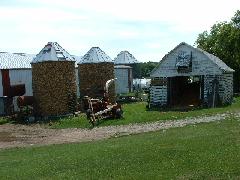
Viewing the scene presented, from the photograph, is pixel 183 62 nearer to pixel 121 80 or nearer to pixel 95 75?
pixel 95 75

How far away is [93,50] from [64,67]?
6461 mm

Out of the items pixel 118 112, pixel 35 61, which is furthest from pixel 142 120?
pixel 35 61

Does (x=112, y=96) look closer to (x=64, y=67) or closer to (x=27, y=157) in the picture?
(x=64, y=67)

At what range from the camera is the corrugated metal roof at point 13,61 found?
43188mm

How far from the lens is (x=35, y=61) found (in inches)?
1374

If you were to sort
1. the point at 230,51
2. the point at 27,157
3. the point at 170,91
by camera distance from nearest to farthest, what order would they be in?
the point at 27,157, the point at 170,91, the point at 230,51

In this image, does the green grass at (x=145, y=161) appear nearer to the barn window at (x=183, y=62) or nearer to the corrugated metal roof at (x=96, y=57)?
the barn window at (x=183, y=62)

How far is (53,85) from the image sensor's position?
113 feet

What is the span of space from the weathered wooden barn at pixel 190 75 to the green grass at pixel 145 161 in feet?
62.9

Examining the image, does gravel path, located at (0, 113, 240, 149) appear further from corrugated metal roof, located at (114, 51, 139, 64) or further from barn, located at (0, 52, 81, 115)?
corrugated metal roof, located at (114, 51, 139, 64)

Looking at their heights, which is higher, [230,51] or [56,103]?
[230,51]

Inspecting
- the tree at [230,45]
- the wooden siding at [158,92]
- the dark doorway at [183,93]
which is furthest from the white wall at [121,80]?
the wooden siding at [158,92]

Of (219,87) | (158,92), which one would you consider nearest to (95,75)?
(158,92)

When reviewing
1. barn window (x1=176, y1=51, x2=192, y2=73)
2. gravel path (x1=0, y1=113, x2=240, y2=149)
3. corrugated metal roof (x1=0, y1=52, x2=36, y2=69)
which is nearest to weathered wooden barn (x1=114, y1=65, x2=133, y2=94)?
corrugated metal roof (x1=0, y1=52, x2=36, y2=69)
